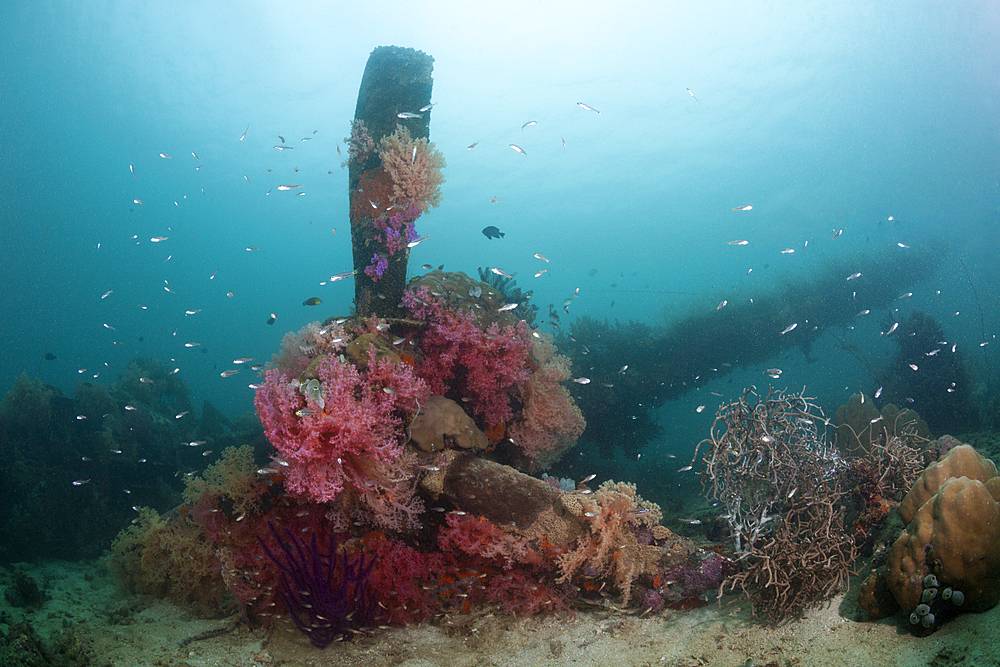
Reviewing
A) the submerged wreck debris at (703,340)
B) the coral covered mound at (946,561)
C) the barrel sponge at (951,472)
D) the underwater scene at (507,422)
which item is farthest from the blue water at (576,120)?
the coral covered mound at (946,561)

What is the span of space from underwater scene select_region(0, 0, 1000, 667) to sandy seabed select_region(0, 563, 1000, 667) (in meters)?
0.03

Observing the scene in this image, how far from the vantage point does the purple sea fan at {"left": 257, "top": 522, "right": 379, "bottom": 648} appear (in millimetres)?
3748

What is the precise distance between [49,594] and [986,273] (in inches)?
3337

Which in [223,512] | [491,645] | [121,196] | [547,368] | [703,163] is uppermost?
[121,196]

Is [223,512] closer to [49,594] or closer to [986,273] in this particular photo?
[49,594]

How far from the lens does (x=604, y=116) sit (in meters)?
37.0

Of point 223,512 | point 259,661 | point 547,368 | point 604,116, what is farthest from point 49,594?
point 604,116

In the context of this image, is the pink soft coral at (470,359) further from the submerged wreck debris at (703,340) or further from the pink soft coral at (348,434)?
the submerged wreck debris at (703,340)

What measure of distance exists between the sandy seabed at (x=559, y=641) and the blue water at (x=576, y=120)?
11.7 meters

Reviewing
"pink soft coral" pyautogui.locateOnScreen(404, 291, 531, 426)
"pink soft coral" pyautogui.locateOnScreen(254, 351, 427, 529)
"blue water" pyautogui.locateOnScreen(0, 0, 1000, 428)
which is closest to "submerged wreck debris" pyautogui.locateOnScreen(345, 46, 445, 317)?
"pink soft coral" pyautogui.locateOnScreen(404, 291, 531, 426)

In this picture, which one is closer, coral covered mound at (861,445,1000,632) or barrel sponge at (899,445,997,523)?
coral covered mound at (861,445,1000,632)

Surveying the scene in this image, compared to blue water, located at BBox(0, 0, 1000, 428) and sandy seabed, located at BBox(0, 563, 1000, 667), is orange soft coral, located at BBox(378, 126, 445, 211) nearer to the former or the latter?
sandy seabed, located at BBox(0, 563, 1000, 667)

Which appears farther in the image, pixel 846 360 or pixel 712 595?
pixel 846 360

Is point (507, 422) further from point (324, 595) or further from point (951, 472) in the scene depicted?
point (951, 472)
